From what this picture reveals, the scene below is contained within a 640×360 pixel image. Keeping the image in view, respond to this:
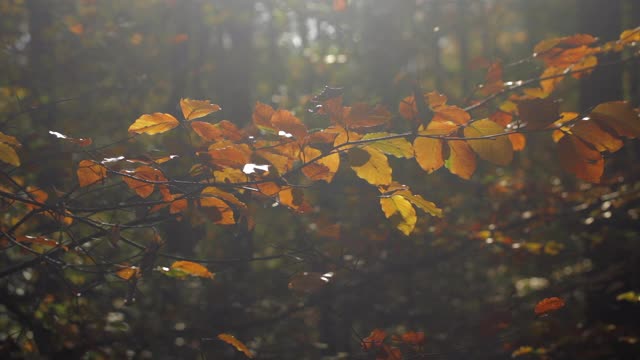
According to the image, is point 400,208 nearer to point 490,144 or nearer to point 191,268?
point 490,144

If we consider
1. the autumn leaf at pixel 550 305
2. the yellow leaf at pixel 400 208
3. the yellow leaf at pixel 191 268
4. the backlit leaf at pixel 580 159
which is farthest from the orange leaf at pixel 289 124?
the autumn leaf at pixel 550 305

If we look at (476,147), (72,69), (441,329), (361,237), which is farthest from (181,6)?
(476,147)

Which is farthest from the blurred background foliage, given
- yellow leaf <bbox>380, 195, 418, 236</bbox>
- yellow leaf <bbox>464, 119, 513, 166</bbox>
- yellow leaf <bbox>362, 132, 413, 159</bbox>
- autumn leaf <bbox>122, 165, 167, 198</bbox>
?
yellow leaf <bbox>464, 119, 513, 166</bbox>

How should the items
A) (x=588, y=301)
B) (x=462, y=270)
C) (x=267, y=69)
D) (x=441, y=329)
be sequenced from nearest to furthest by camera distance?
(x=588, y=301) < (x=441, y=329) < (x=462, y=270) < (x=267, y=69)

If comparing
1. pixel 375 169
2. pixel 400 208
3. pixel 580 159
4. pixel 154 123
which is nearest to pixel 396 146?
pixel 375 169

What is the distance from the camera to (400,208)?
168cm

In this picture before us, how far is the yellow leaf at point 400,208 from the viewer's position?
66.0 inches

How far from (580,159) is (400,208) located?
1.60 ft

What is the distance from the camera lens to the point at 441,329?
4953mm

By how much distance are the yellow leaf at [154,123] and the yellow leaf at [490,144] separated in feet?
2.38

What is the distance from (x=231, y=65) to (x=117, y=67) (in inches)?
40.0

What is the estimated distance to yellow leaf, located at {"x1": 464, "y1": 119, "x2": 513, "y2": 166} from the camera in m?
1.48

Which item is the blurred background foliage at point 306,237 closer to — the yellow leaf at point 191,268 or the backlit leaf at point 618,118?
the yellow leaf at point 191,268

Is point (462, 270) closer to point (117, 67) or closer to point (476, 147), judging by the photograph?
point (117, 67)
